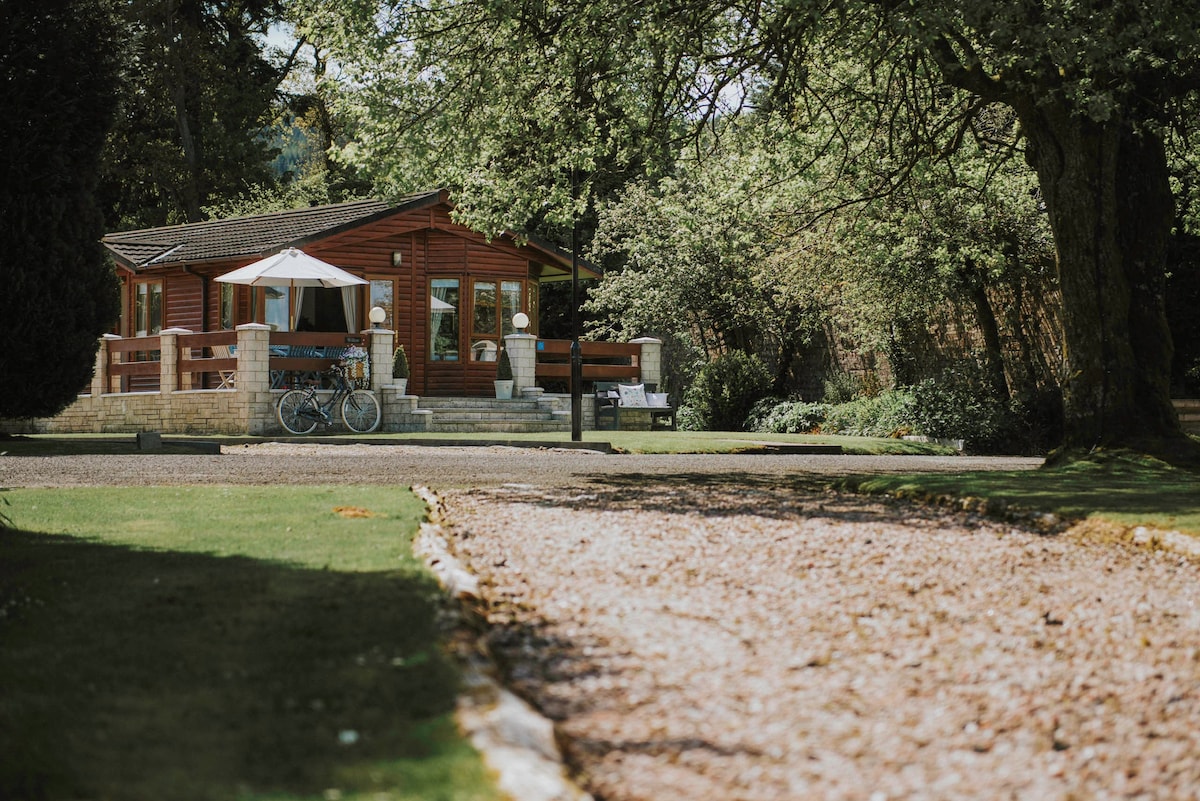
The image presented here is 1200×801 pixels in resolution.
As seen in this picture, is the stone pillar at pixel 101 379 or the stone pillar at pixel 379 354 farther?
the stone pillar at pixel 101 379

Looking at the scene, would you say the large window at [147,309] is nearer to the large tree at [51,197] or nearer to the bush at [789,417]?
the bush at [789,417]

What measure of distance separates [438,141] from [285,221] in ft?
55.1

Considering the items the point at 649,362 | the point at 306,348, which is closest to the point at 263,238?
the point at 306,348

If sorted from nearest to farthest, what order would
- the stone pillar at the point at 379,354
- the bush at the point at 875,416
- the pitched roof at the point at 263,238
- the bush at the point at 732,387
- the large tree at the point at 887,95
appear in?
the large tree at the point at 887,95 < the bush at the point at 875,416 < the stone pillar at the point at 379,354 < the pitched roof at the point at 263,238 < the bush at the point at 732,387

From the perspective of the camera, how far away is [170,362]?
2336 cm

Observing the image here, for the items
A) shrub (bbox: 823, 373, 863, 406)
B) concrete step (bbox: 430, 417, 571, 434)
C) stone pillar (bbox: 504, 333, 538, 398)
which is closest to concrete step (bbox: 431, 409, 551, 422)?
concrete step (bbox: 430, 417, 571, 434)

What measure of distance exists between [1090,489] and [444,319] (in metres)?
19.7

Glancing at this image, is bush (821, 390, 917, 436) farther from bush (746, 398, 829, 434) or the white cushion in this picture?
the white cushion

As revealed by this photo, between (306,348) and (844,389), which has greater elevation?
(306,348)

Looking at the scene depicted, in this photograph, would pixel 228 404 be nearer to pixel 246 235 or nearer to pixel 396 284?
pixel 396 284

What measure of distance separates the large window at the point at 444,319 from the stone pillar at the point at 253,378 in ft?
22.1

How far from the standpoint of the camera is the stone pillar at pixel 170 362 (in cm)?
2331

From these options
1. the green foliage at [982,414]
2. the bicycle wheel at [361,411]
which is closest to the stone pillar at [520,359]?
the bicycle wheel at [361,411]

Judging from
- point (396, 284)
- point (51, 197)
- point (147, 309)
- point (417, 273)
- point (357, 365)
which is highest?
point (417, 273)
